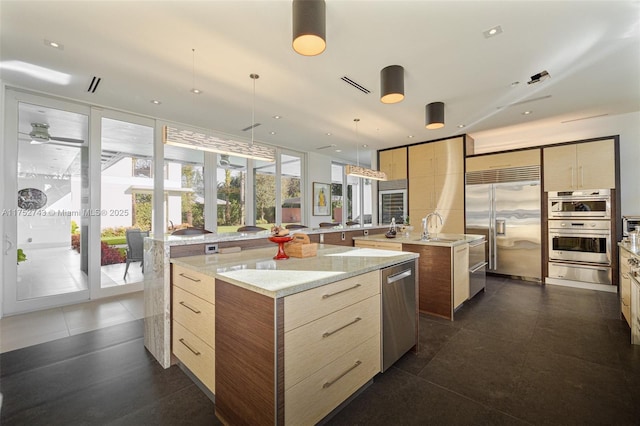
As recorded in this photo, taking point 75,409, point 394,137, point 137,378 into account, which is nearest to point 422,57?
point 394,137

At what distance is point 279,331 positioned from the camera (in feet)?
3.86

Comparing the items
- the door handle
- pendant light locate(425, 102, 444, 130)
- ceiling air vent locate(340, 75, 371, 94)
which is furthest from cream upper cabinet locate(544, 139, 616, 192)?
the door handle

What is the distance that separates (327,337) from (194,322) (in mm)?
948

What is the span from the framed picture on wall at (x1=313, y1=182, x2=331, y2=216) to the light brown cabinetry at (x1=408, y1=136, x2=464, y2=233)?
2.27m

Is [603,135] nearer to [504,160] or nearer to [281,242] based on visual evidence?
[504,160]

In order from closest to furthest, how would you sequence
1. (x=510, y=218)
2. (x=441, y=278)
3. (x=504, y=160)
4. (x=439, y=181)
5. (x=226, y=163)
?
1. (x=441, y=278)
2. (x=510, y=218)
3. (x=504, y=160)
4. (x=226, y=163)
5. (x=439, y=181)

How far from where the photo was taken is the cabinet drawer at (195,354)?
165 cm

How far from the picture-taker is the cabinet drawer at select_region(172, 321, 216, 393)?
5.41ft

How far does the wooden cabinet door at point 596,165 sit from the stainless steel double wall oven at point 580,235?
5.7 inches

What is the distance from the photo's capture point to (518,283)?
176 inches

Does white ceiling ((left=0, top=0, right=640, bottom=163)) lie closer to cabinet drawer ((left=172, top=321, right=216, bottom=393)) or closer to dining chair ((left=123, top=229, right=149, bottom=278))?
dining chair ((left=123, top=229, right=149, bottom=278))

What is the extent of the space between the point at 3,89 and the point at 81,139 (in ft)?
2.81

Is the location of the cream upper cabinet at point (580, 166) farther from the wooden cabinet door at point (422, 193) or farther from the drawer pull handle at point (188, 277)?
the drawer pull handle at point (188, 277)

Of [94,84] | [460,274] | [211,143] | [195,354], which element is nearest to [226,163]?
[94,84]
